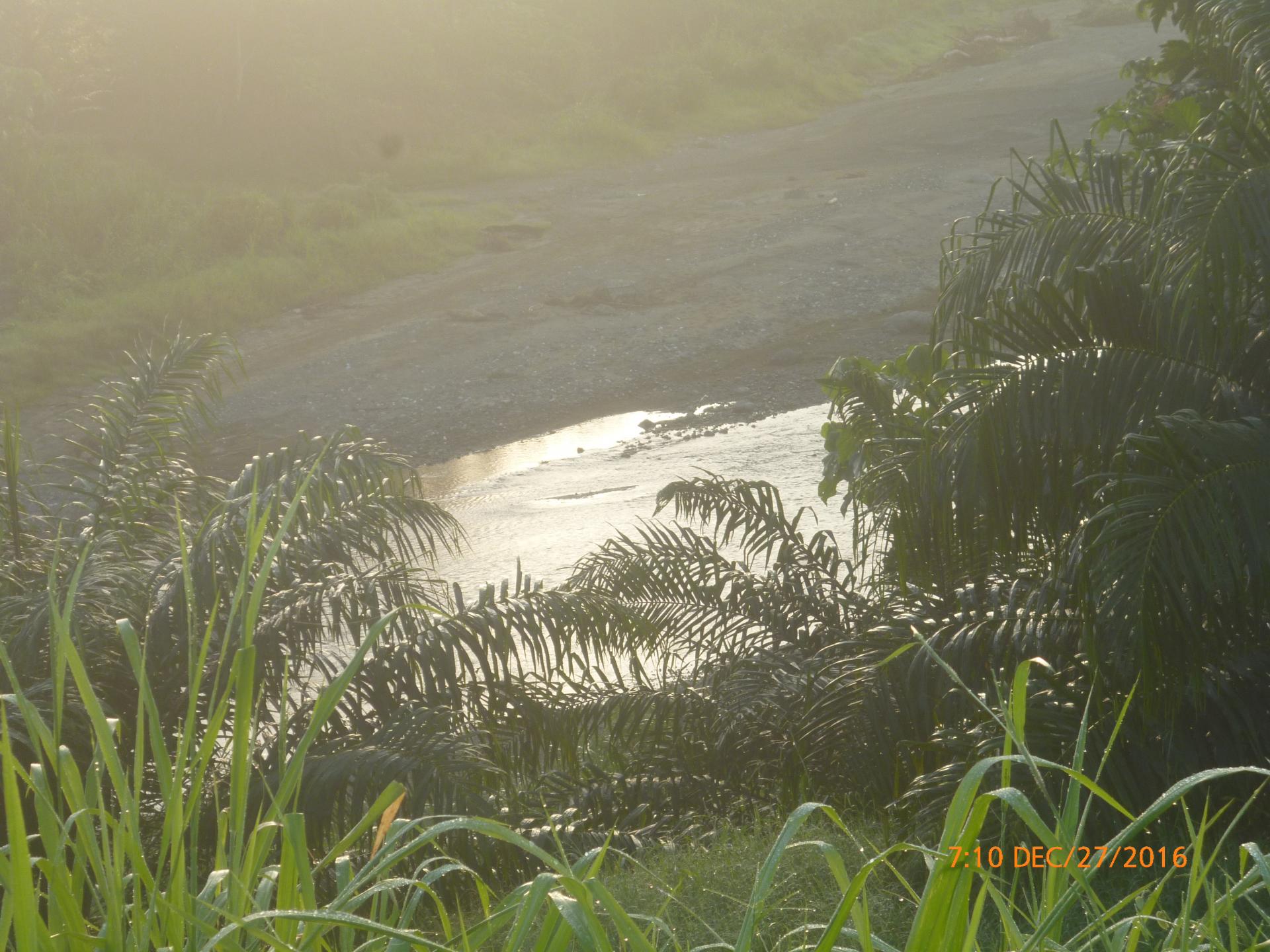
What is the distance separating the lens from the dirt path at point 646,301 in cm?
1301

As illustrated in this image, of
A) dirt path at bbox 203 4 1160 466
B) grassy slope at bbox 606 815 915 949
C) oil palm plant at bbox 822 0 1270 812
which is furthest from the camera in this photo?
dirt path at bbox 203 4 1160 466

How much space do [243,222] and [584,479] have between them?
10.4 meters

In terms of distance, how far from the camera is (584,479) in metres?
10.9

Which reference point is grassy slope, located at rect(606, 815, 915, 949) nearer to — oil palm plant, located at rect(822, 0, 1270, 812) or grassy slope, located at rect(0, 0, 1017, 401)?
oil palm plant, located at rect(822, 0, 1270, 812)

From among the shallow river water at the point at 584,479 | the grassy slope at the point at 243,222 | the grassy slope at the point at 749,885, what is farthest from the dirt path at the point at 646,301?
the grassy slope at the point at 749,885

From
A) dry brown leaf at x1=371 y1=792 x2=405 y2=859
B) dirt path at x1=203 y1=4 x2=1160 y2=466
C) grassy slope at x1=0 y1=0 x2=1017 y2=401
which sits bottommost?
dry brown leaf at x1=371 y1=792 x2=405 y2=859

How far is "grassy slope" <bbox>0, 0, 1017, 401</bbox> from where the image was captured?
16.0 m

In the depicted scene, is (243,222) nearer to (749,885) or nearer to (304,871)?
(749,885)

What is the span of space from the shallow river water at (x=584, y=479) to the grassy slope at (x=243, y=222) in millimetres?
5599

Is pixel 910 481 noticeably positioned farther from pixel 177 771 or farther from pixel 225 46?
pixel 225 46

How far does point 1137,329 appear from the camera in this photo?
3.42 m

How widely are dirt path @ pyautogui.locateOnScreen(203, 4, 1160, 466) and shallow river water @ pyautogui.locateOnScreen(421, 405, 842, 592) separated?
1.68 ft

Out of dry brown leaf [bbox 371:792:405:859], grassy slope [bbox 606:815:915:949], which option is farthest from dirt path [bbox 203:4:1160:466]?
dry brown leaf [bbox 371:792:405:859]

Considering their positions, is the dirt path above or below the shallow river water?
above
